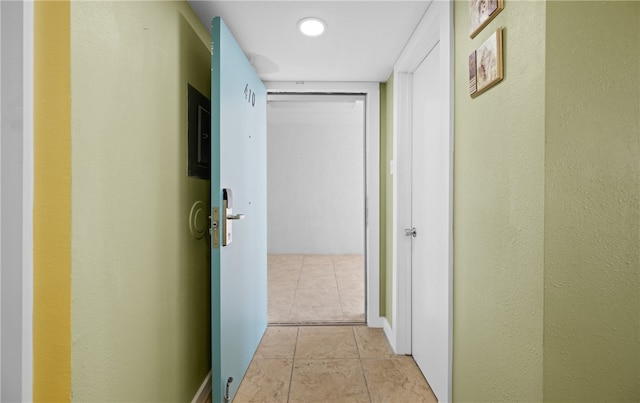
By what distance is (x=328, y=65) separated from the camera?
89.8 inches

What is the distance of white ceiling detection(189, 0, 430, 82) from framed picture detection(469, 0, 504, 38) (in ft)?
1.54

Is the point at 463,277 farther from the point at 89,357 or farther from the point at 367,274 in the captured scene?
the point at 367,274

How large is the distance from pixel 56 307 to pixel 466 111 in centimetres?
143

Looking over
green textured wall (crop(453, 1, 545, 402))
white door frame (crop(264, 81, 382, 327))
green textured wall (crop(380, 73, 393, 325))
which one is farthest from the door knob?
green textured wall (crop(453, 1, 545, 402))

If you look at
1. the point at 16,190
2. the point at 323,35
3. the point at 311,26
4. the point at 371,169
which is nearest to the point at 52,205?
the point at 16,190

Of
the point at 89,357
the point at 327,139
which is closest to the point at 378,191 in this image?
the point at 89,357

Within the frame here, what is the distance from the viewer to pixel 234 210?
1.67 m

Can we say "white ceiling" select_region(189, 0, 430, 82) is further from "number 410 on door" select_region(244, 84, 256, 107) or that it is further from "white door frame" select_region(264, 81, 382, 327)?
"number 410 on door" select_region(244, 84, 256, 107)

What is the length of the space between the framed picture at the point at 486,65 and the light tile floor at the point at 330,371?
5.21ft

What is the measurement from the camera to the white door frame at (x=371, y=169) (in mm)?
2629

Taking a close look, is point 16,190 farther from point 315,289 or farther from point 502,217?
point 315,289

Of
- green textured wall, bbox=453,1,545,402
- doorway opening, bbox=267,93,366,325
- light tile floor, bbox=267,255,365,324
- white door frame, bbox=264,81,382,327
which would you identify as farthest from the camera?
doorway opening, bbox=267,93,366,325

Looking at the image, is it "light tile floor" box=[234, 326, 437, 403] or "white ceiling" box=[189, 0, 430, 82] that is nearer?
"white ceiling" box=[189, 0, 430, 82]

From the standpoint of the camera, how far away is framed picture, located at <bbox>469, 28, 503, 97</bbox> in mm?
979
